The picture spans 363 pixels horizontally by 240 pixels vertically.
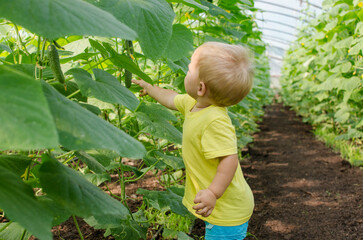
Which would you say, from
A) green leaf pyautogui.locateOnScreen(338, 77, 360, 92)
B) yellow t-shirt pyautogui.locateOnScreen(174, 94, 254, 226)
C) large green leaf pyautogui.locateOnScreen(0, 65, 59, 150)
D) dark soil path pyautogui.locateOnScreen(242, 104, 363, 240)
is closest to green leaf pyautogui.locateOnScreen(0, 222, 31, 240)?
yellow t-shirt pyautogui.locateOnScreen(174, 94, 254, 226)

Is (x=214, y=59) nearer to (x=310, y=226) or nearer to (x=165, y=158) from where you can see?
(x=165, y=158)

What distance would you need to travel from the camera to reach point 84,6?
A: 717 mm

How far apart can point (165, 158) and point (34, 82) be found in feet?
4.06

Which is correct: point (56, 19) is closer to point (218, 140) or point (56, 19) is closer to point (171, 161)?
point (218, 140)

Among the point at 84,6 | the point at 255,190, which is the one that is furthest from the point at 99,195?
the point at 255,190

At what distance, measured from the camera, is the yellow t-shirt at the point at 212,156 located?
1426 mm

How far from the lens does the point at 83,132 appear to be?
0.67 m

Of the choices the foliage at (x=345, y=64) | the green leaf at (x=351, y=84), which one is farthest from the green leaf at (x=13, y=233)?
the green leaf at (x=351, y=84)

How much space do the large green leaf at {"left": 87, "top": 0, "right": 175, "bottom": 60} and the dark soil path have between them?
2.05 meters

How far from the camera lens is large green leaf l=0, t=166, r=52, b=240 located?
656 millimetres

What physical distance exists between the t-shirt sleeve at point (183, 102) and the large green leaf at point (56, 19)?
Result: 1.01 m

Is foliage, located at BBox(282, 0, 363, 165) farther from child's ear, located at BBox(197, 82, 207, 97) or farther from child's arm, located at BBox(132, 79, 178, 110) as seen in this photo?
child's ear, located at BBox(197, 82, 207, 97)

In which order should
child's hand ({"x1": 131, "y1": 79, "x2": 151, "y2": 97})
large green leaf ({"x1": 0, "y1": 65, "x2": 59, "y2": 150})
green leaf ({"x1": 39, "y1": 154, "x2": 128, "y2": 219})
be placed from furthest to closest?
child's hand ({"x1": 131, "y1": 79, "x2": 151, "y2": 97}) → green leaf ({"x1": 39, "y1": 154, "x2": 128, "y2": 219}) → large green leaf ({"x1": 0, "y1": 65, "x2": 59, "y2": 150})

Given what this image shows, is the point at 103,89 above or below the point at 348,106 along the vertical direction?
above
